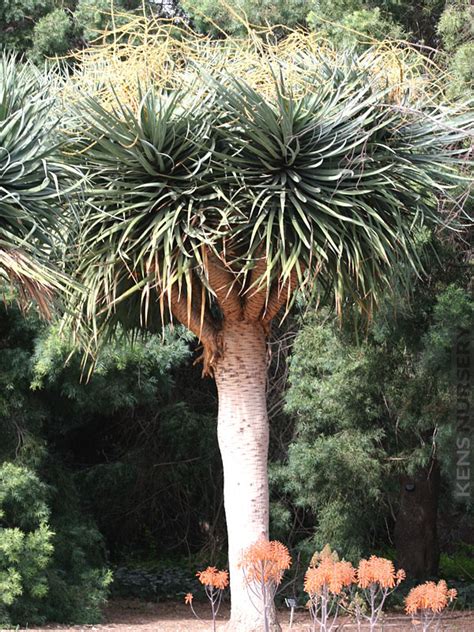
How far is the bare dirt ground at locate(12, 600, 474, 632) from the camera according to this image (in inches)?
348

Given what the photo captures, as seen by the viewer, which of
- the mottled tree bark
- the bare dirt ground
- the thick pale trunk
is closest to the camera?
the thick pale trunk

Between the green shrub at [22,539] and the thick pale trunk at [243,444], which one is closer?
the thick pale trunk at [243,444]

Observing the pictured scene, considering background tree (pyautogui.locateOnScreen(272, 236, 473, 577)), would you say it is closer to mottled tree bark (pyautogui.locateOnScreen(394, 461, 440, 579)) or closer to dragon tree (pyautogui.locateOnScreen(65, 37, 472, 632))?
mottled tree bark (pyautogui.locateOnScreen(394, 461, 440, 579))

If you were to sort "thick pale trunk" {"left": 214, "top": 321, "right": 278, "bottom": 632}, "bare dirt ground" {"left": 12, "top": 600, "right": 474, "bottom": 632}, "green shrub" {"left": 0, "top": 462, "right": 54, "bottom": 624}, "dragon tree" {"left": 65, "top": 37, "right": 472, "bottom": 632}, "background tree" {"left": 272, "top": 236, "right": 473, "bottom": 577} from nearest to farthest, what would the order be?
"dragon tree" {"left": 65, "top": 37, "right": 472, "bottom": 632}, "thick pale trunk" {"left": 214, "top": 321, "right": 278, "bottom": 632}, "bare dirt ground" {"left": 12, "top": 600, "right": 474, "bottom": 632}, "green shrub" {"left": 0, "top": 462, "right": 54, "bottom": 624}, "background tree" {"left": 272, "top": 236, "right": 473, "bottom": 577}

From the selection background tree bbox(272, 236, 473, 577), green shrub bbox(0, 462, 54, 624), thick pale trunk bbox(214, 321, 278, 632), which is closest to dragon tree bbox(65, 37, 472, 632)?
thick pale trunk bbox(214, 321, 278, 632)

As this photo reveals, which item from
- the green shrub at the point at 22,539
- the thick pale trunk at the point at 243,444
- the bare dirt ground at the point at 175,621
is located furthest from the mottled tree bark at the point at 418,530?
the thick pale trunk at the point at 243,444

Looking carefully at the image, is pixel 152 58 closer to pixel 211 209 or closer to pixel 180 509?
pixel 211 209

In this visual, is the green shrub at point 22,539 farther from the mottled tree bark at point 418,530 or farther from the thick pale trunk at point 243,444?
the mottled tree bark at point 418,530

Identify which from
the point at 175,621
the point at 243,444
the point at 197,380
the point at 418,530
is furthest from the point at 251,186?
the point at 197,380

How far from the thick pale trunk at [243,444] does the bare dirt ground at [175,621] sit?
803 mm

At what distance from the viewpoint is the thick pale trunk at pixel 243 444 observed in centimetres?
693

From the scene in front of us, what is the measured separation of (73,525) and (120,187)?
17.3ft

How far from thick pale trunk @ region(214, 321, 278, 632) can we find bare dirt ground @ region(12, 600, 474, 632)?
31.6 inches

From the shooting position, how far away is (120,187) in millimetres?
6504
